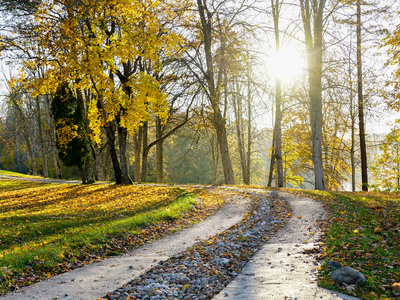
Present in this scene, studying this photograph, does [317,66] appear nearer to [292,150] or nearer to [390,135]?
[390,135]

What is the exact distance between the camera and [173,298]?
4227mm

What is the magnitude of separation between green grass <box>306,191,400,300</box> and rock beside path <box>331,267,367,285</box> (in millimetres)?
78

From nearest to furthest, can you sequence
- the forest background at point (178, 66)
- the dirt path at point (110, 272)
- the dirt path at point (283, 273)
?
the dirt path at point (283, 273) < the dirt path at point (110, 272) < the forest background at point (178, 66)

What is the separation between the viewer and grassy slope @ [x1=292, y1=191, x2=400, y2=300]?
4.01 m

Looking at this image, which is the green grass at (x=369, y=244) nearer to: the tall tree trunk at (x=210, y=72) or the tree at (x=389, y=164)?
the tall tree trunk at (x=210, y=72)

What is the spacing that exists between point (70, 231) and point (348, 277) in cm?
608

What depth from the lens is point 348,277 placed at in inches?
162

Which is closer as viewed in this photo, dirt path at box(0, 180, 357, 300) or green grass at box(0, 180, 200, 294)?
dirt path at box(0, 180, 357, 300)

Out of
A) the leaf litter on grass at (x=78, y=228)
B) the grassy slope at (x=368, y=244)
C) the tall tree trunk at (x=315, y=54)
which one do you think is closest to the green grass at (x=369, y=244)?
the grassy slope at (x=368, y=244)

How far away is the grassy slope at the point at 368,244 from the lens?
4008 mm

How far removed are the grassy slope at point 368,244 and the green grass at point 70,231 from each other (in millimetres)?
4259

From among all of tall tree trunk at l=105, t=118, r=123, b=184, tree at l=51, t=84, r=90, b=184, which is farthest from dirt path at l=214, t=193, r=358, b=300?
tree at l=51, t=84, r=90, b=184

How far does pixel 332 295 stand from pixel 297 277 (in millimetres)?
723

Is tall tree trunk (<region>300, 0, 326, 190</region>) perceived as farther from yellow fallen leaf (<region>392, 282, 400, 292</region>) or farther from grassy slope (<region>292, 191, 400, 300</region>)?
yellow fallen leaf (<region>392, 282, 400, 292</region>)
